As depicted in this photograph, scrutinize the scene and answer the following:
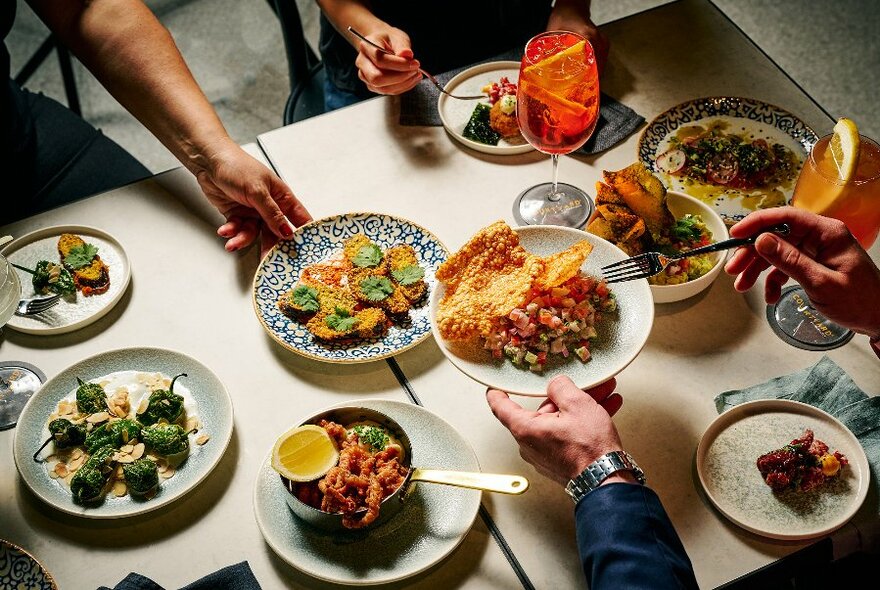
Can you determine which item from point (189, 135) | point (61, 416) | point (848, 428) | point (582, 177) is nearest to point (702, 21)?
point (582, 177)

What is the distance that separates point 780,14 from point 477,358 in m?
3.62

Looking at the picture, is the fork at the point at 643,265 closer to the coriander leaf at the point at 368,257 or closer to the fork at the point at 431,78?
the coriander leaf at the point at 368,257

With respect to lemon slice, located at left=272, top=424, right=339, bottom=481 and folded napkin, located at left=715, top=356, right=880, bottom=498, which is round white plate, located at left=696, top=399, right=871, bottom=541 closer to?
folded napkin, located at left=715, top=356, right=880, bottom=498

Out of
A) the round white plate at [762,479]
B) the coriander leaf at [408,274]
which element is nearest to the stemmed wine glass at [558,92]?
the coriander leaf at [408,274]

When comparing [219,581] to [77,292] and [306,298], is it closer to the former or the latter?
[306,298]

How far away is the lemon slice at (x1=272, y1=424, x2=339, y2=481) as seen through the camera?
1.26 meters

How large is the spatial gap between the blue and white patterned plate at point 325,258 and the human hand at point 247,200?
0.20 feet

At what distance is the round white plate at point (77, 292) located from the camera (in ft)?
5.31

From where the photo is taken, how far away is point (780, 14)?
4121 mm

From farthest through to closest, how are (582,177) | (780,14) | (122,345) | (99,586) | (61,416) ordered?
(780,14), (582,177), (122,345), (61,416), (99,586)

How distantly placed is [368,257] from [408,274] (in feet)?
0.34

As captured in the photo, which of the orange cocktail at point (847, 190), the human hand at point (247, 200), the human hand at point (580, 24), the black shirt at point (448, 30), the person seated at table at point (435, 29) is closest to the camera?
the orange cocktail at point (847, 190)

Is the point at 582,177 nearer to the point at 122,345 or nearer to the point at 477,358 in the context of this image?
the point at 477,358

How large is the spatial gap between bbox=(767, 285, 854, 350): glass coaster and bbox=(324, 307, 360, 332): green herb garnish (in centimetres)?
86
